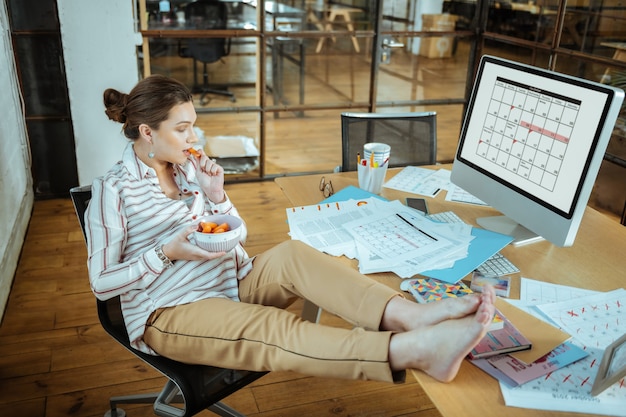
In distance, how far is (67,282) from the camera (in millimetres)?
2861

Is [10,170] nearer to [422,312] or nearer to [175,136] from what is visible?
[175,136]

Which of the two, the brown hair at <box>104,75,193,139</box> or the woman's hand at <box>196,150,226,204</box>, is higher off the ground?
the brown hair at <box>104,75,193,139</box>

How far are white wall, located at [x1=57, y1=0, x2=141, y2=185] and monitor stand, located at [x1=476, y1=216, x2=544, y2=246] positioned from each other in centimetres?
241

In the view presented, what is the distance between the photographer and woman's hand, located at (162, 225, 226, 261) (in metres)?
1.53

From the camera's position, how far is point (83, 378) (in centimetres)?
223

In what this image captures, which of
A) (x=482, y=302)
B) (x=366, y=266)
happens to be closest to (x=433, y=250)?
(x=366, y=266)

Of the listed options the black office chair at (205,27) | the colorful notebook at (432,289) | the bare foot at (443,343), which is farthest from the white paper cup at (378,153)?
the black office chair at (205,27)

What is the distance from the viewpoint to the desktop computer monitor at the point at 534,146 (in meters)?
1.47

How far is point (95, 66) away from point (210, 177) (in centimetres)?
193

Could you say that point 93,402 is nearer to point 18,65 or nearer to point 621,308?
point 621,308

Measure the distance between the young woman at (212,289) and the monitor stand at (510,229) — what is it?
0.50 metres

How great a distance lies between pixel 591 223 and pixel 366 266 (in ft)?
2.61

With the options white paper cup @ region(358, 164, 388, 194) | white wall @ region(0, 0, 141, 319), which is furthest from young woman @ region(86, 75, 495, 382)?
white wall @ region(0, 0, 141, 319)

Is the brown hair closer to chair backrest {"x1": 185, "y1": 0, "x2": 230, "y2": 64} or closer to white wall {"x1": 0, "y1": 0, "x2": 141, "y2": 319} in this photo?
white wall {"x1": 0, "y1": 0, "x2": 141, "y2": 319}
